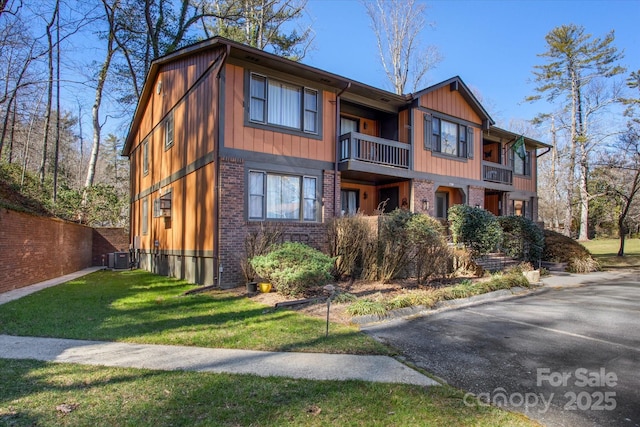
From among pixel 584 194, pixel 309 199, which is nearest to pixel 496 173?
pixel 309 199

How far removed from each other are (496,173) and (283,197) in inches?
488

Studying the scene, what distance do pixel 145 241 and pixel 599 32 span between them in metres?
36.5

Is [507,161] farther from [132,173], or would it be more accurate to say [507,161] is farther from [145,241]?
[132,173]

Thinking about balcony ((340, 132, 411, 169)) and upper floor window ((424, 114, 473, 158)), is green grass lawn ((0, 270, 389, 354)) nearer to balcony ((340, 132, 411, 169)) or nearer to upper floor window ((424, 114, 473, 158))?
balcony ((340, 132, 411, 169))

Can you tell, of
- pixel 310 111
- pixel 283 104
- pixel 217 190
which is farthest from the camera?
pixel 310 111

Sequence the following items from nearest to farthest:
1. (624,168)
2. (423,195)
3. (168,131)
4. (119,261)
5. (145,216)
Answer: (168,131) < (423,195) < (119,261) < (145,216) < (624,168)

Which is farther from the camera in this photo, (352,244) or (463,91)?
(463,91)

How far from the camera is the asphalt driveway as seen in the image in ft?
12.2

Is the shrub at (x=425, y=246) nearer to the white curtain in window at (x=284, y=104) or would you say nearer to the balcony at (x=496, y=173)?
the white curtain in window at (x=284, y=104)

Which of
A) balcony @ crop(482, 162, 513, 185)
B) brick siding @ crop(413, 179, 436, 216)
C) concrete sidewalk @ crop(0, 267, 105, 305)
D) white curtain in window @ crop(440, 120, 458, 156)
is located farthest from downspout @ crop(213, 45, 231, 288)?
balcony @ crop(482, 162, 513, 185)

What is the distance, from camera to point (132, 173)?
2262 cm

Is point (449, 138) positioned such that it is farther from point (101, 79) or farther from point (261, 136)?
point (101, 79)

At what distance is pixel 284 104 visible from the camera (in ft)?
39.3

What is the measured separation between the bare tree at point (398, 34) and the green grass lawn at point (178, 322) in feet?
75.7
